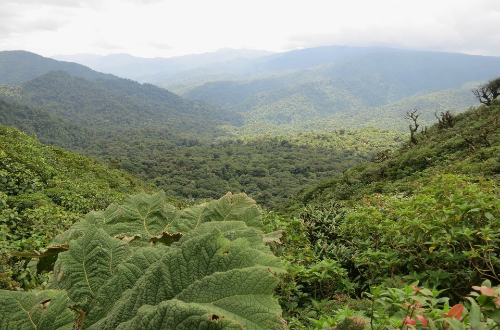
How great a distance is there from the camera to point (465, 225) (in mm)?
2738

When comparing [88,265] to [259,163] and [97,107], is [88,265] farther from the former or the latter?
[97,107]

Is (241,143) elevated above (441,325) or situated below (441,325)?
below

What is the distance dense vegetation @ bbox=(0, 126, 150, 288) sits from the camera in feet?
12.0

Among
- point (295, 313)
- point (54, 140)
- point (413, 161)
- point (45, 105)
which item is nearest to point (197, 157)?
point (54, 140)

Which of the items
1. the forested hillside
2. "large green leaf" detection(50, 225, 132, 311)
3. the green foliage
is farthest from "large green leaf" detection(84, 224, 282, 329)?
the forested hillside

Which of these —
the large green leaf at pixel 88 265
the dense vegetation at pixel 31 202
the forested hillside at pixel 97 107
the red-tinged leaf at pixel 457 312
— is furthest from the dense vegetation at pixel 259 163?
the forested hillside at pixel 97 107

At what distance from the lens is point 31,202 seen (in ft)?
21.3

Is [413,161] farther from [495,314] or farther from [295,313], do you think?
[495,314]

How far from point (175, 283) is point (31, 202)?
23.5 ft

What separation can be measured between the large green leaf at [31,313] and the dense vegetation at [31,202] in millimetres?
960

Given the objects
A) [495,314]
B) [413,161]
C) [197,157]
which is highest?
[495,314]

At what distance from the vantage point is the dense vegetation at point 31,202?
3.67 metres

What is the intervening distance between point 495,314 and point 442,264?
184 centimetres

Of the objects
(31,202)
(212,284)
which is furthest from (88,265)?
(31,202)
